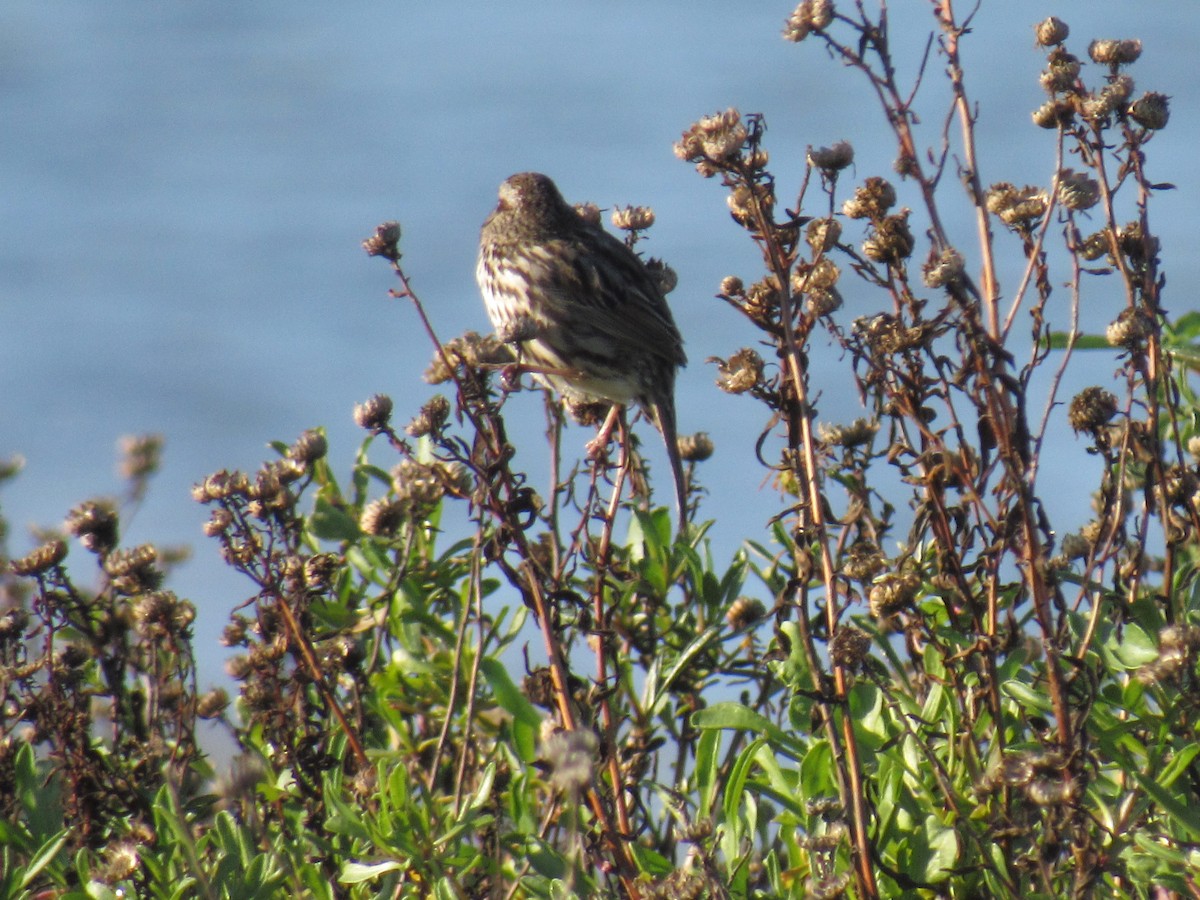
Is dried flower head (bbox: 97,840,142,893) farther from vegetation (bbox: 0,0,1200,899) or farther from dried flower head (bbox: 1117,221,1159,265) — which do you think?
dried flower head (bbox: 1117,221,1159,265)

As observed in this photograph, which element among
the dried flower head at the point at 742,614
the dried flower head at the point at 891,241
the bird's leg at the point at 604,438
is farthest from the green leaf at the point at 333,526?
the dried flower head at the point at 891,241

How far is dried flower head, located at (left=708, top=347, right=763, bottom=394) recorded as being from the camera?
2641mm

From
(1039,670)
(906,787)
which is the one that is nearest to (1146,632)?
(1039,670)

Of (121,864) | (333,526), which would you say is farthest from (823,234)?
(121,864)

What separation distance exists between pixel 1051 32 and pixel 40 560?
7.28 feet

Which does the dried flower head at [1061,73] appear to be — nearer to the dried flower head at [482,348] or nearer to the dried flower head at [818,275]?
the dried flower head at [818,275]

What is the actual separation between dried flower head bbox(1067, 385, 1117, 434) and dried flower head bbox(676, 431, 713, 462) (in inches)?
52.7

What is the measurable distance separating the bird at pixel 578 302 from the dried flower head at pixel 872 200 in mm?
1799

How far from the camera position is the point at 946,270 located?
2389mm

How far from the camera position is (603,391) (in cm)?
447

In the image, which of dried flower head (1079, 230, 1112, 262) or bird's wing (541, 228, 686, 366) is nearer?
dried flower head (1079, 230, 1112, 262)

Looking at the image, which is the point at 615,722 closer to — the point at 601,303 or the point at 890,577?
the point at 890,577

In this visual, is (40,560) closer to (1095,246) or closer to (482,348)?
(482,348)

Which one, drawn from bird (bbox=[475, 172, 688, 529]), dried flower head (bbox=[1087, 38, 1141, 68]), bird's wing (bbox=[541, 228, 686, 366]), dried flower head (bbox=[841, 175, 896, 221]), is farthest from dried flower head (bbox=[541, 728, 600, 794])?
bird's wing (bbox=[541, 228, 686, 366])
